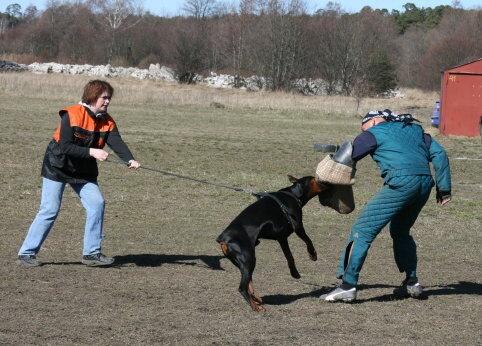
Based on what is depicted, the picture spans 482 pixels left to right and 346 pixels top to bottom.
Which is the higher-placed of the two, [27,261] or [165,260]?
[27,261]

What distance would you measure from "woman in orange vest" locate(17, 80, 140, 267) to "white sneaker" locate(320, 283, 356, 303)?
86.8 inches

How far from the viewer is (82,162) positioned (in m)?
7.54

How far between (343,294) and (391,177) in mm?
1020

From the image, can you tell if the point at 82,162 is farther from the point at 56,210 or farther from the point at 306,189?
the point at 306,189

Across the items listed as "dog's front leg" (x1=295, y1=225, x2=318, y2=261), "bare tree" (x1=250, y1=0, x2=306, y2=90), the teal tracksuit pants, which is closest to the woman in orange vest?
"dog's front leg" (x1=295, y1=225, x2=318, y2=261)

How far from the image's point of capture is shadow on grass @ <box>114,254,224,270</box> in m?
8.26

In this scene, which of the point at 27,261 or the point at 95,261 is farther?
the point at 95,261

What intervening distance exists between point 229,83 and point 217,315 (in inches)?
2403

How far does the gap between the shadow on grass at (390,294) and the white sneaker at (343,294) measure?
0.14 meters

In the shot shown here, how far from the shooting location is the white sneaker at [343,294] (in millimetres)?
6594

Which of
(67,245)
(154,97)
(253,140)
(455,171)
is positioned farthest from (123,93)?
(67,245)

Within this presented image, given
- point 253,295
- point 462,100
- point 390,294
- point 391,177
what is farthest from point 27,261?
point 462,100

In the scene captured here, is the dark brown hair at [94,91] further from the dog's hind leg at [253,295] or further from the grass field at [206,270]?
the dog's hind leg at [253,295]

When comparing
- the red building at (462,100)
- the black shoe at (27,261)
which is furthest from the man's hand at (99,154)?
the red building at (462,100)
